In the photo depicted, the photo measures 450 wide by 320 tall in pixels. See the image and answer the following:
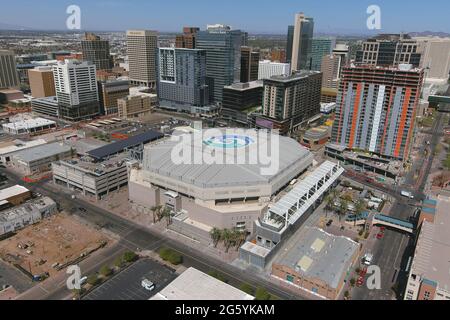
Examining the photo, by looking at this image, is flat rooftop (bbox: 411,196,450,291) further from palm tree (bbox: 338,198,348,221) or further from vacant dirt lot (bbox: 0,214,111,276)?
vacant dirt lot (bbox: 0,214,111,276)

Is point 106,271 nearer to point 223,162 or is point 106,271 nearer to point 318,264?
point 223,162

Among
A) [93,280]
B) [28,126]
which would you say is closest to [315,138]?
[93,280]

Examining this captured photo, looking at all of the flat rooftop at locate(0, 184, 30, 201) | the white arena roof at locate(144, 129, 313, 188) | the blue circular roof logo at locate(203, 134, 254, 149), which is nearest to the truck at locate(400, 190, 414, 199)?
the white arena roof at locate(144, 129, 313, 188)


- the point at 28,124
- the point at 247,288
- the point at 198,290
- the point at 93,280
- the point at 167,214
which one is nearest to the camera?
the point at 198,290

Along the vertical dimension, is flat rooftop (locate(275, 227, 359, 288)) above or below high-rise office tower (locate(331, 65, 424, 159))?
below

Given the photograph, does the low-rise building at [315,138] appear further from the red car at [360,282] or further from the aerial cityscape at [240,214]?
the red car at [360,282]

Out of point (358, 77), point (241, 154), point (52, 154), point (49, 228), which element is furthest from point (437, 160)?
point (52, 154)
